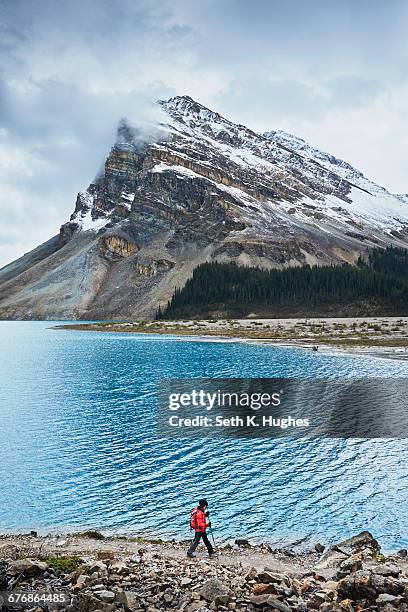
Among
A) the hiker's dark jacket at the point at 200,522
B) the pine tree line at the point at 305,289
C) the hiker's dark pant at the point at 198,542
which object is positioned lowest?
the hiker's dark pant at the point at 198,542

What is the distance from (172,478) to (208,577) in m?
11.1

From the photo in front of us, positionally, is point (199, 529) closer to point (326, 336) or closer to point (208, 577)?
point (208, 577)

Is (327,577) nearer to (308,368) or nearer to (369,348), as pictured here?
(308,368)

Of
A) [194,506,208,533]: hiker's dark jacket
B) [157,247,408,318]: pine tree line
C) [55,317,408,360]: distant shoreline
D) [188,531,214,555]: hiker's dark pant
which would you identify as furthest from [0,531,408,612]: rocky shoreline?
[157,247,408,318]: pine tree line

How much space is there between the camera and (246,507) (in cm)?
2088

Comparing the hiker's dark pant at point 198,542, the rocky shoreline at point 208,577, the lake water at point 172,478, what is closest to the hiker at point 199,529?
the hiker's dark pant at point 198,542

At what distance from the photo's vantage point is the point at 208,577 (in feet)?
43.5

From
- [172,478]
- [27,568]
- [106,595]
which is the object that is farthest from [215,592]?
[172,478]

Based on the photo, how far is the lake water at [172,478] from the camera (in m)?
19.5

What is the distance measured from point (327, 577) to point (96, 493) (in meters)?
12.7

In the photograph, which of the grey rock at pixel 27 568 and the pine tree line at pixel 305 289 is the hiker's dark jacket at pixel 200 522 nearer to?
the grey rock at pixel 27 568

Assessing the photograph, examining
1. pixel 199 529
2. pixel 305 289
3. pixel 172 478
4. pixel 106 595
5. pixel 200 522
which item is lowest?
pixel 172 478

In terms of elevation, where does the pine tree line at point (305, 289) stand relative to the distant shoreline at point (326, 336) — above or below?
above

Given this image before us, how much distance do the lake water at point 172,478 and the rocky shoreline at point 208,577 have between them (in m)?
2.12
